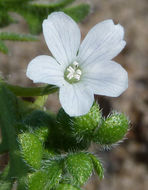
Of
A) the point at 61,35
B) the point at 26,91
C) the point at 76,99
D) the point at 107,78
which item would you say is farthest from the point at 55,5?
the point at 76,99

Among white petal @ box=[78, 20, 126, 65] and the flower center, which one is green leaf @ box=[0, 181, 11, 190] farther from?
white petal @ box=[78, 20, 126, 65]

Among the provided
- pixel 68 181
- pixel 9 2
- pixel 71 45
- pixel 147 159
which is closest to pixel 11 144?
pixel 68 181

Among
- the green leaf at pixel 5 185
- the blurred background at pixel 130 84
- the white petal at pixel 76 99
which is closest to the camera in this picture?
the white petal at pixel 76 99

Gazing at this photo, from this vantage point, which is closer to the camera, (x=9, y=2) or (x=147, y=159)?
(x=9, y=2)

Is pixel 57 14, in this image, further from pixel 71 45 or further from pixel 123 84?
pixel 123 84

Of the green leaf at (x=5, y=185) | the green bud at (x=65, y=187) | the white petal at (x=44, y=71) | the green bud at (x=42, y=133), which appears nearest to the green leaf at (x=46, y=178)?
the green bud at (x=65, y=187)

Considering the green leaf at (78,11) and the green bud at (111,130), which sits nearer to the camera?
the green bud at (111,130)

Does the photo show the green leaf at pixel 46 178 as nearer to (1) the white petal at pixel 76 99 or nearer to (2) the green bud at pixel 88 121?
(2) the green bud at pixel 88 121

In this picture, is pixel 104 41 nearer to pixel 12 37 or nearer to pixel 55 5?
pixel 12 37
